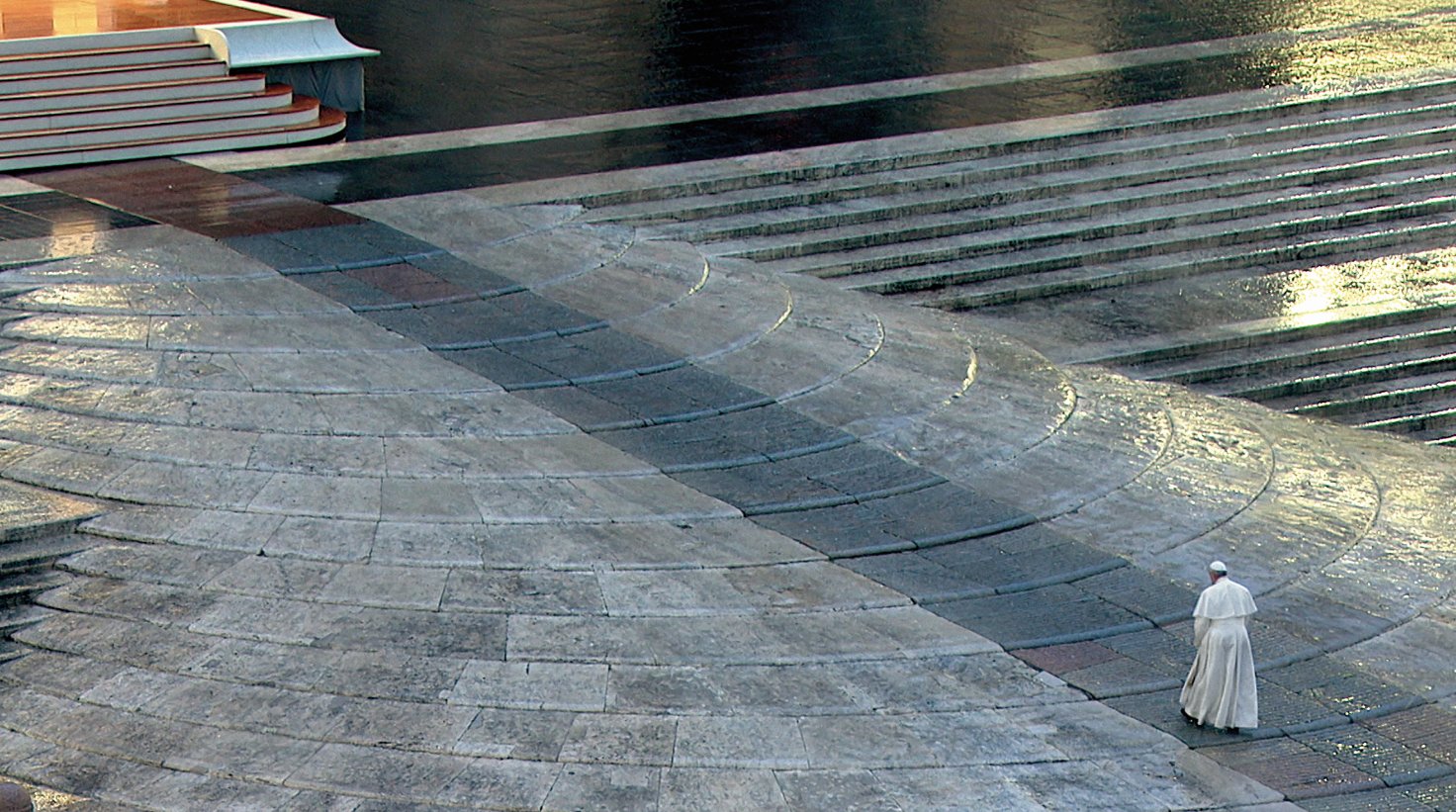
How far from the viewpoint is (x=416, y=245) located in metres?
14.3

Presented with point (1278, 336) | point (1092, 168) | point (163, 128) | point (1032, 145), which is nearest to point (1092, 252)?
point (1092, 168)

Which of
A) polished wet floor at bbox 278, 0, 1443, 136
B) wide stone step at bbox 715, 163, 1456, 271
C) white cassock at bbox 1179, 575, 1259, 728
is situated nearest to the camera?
white cassock at bbox 1179, 575, 1259, 728

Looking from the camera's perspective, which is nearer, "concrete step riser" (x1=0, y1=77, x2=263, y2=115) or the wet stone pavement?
the wet stone pavement

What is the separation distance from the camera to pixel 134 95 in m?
16.8

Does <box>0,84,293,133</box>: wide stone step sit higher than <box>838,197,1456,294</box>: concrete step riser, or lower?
higher

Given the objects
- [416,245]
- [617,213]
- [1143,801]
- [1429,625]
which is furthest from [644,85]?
[1143,801]

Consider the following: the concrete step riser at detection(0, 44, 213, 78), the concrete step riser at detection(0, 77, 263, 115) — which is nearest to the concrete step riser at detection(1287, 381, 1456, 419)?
the concrete step riser at detection(0, 77, 263, 115)

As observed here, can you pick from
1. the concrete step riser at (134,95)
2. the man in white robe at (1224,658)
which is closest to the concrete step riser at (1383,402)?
the man in white robe at (1224,658)

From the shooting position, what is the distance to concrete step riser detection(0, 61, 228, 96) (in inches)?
649

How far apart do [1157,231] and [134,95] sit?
9.40 meters

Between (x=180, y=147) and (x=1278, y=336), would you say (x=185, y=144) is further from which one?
(x=1278, y=336)

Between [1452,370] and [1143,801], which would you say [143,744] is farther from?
[1452,370]

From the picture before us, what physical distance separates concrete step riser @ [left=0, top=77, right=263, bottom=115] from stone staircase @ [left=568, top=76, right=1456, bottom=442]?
3.91 meters

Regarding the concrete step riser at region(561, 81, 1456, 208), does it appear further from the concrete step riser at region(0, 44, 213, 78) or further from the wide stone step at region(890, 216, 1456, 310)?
the concrete step riser at region(0, 44, 213, 78)
